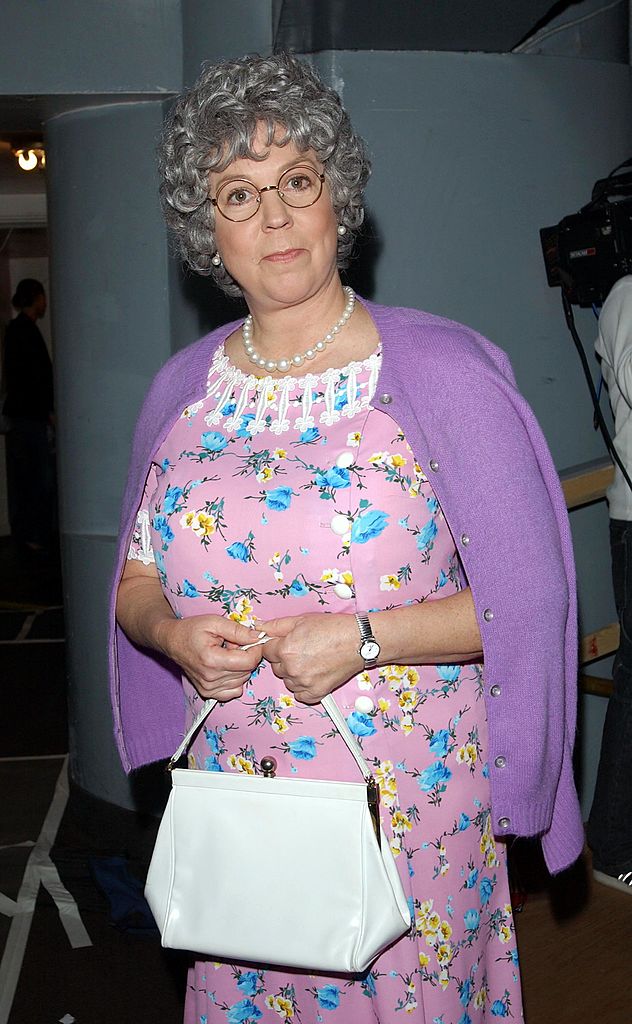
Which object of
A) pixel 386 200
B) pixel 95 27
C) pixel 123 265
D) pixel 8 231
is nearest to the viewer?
pixel 386 200

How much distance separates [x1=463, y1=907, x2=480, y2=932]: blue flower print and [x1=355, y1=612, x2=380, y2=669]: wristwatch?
1.39ft

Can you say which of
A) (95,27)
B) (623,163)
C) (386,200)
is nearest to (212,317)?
(386,200)

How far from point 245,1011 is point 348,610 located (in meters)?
0.65

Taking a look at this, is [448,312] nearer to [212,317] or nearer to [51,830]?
[212,317]

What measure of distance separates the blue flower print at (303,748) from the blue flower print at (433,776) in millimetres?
161

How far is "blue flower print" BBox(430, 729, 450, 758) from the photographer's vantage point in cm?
156

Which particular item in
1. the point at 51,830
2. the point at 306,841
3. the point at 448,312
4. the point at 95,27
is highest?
the point at 95,27

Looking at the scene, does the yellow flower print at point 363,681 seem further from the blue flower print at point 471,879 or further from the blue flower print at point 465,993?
the blue flower print at point 465,993

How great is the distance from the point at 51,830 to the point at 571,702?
8.09 ft

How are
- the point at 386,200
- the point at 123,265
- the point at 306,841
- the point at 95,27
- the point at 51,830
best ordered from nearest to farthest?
the point at 306,841 < the point at 386,200 < the point at 95,27 < the point at 123,265 < the point at 51,830

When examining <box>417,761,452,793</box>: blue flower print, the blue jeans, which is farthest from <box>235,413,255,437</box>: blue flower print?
the blue jeans

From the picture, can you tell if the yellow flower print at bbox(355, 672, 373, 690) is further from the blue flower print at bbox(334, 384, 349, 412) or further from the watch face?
the blue flower print at bbox(334, 384, 349, 412)

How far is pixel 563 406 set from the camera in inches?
125

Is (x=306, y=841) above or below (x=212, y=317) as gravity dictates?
below
